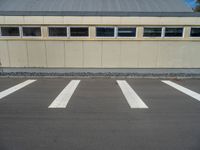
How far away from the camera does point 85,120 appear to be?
3785mm

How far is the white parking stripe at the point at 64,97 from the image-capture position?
4.69 metres

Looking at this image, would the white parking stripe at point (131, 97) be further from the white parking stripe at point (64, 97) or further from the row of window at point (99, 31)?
the row of window at point (99, 31)

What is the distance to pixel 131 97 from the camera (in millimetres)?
5445

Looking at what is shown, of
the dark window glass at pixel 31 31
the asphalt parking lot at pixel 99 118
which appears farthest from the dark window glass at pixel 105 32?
the asphalt parking lot at pixel 99 118

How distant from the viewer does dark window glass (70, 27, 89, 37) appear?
9.05 meters

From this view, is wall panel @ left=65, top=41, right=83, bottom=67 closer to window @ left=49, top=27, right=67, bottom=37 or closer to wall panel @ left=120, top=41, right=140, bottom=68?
window @ left=49, top=27, right=67, bottom=37

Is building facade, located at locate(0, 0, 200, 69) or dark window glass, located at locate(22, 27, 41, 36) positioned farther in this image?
dark window glass, located at locate(22, 27, 41, 36)

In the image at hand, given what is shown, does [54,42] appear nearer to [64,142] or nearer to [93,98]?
[93,98]

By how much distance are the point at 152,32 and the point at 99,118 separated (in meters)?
7.00

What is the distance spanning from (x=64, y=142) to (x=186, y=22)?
30.3 feet

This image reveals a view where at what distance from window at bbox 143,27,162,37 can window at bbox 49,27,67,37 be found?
15.3 feet

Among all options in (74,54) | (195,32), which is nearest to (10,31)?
(74,54)
